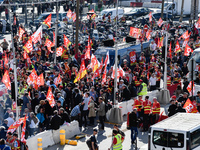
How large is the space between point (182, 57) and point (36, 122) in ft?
51.7

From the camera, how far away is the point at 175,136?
48.2ft

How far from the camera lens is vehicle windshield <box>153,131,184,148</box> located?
14.6 meters

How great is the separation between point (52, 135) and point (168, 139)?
17.8ft

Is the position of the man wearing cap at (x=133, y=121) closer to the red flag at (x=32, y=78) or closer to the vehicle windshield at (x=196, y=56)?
the red flag at (x=32, y=78)

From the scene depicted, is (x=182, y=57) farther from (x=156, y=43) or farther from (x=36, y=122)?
(x=36, y=122)

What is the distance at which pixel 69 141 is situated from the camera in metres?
18.7

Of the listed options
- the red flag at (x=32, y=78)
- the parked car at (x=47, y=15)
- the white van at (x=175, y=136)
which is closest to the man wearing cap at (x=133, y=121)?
the white van at (x=175, y=136)

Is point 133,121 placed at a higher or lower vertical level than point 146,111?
higher

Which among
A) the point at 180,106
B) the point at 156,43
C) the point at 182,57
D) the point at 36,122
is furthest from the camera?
the point at 156,43

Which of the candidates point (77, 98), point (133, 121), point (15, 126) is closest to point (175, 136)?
point (133, 121)

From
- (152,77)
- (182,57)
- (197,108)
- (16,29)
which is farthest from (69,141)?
(16,29)

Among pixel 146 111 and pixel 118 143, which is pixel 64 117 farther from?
pixel 118 143

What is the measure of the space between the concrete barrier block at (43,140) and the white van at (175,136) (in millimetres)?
4573

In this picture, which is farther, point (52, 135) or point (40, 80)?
point (40, 80)
